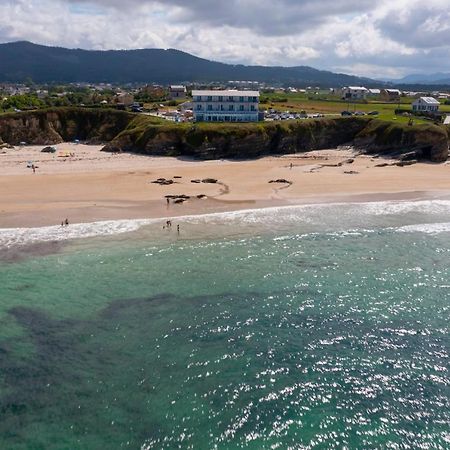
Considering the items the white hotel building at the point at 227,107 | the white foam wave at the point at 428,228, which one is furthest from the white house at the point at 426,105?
the white foam wave at the point at 428,228

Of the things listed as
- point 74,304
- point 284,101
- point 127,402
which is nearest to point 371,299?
point 127,402

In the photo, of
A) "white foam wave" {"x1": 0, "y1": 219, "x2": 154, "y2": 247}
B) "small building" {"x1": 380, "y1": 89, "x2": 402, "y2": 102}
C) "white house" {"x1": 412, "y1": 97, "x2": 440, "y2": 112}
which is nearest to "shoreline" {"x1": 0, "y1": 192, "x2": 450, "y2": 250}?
"white foam wave" {"x1": 0, "y1": 219, "x2": 154, "y2": 247}

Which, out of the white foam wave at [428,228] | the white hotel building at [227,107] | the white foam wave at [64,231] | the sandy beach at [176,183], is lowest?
the white foam wave at [64,231]

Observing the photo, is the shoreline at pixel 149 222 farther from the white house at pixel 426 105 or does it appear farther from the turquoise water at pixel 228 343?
the white house at pixel 426 105

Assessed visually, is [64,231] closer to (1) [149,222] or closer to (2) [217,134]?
(1) [149,222]

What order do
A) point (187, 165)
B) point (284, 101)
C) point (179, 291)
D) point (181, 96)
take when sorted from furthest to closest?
point (181, 96), point (284, 101), point (187, 165), point (179, 291)

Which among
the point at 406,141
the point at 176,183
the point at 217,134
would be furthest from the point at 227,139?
the point at 406,141

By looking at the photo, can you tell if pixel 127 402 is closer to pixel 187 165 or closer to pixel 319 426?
pixel 319 426
